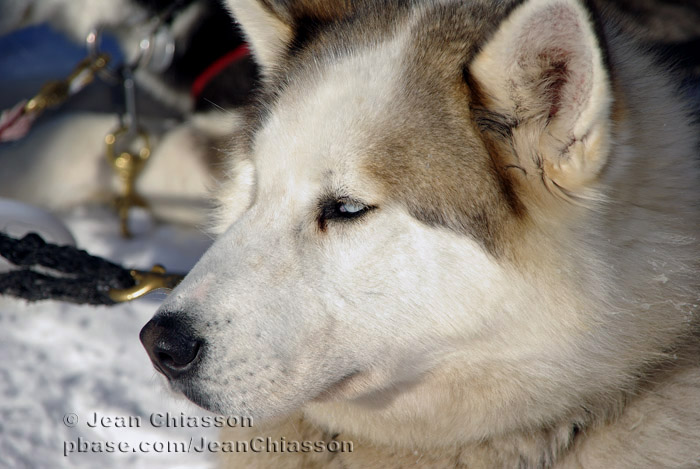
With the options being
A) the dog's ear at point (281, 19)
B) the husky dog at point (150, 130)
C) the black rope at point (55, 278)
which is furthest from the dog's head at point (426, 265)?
the husky dog at point (150, 130)

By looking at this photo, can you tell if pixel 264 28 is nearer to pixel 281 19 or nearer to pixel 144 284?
pixel 281 19

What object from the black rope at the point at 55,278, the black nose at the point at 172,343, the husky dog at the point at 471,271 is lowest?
the black rope at the point at 55,278

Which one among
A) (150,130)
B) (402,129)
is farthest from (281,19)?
(150,130)

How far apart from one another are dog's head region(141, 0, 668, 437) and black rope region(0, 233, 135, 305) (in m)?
0.70

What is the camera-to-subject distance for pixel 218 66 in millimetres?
3094

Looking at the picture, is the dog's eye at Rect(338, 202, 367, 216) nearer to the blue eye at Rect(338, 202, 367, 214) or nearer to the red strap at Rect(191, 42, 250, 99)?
the blue eye at Rect(338, 202, 367, 214)

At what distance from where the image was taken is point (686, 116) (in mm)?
1539

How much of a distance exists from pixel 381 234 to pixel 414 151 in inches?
7.0

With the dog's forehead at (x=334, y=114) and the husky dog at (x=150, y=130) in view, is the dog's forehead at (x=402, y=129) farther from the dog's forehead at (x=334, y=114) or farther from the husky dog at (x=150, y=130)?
the husky dog at (x=150, y=130)

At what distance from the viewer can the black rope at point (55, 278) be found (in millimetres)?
1976

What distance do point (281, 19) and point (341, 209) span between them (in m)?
0.61

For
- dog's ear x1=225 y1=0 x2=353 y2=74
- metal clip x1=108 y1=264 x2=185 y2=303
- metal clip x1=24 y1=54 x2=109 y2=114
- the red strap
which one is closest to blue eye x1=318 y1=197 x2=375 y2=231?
dog's ear x1=225 y1=0 x2=353 y2=74

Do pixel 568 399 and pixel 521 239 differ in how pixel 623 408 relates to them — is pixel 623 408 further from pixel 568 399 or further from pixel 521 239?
pixel 521 239

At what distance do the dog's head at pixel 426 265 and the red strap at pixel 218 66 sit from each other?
1.71m
